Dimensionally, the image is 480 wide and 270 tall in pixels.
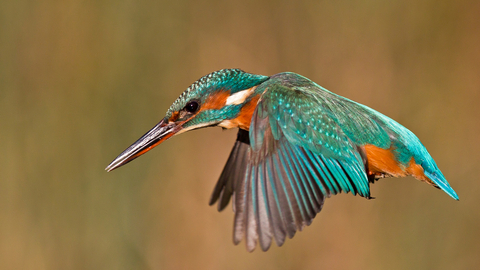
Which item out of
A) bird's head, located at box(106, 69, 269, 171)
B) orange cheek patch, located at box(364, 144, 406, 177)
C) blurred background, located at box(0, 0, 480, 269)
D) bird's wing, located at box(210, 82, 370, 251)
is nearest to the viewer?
bird's wing, located at box(210, 82, 370, 251)

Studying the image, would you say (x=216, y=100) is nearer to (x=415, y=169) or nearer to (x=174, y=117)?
(x=174, y=117)

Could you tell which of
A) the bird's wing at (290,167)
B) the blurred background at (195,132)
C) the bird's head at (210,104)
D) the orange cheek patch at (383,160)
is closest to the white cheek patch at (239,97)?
the bird's head at (210,104)

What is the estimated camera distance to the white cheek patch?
139 centimetres

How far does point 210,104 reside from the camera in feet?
4.55

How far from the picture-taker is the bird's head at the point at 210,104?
1.38m

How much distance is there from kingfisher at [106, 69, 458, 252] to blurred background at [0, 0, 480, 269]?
0.57 metres

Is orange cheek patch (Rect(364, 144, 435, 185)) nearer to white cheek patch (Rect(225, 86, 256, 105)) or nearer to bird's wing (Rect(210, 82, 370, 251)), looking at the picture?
bird's wing (Rect(210, 82, 370, 251))

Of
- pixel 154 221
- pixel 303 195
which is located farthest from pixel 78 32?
pixel 303 195

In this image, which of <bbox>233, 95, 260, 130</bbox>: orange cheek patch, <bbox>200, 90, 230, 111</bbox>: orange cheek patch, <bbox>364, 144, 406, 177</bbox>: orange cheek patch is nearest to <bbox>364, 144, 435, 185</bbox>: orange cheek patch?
<bbox>364, 144, 406, 177</bbox>: orange cheek patch

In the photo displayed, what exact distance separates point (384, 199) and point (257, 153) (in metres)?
1.05

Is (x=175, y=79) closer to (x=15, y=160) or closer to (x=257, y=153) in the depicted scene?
(x=15, y=160)

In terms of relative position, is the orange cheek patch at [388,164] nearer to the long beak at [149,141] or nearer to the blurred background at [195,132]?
the long beak at [149,141]

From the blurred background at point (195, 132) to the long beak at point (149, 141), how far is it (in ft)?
1.45

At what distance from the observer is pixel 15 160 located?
188 cm
